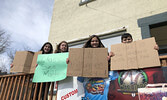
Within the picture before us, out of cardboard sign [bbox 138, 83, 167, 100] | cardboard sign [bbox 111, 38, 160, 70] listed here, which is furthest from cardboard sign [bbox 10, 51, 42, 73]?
cardboard sign [bbox 138, 83, 167, 100]

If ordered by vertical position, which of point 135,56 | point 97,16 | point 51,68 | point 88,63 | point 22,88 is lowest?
point 22,88

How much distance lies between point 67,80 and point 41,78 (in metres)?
0.52

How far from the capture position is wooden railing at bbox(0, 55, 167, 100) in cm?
241

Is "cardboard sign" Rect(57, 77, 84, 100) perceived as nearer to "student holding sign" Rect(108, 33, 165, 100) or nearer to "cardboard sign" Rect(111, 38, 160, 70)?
"student holding sign" Rect(108, 33, 165, 100)

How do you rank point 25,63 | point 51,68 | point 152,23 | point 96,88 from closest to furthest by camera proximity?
point 96,88
point 51,68
point 25,63
point 152,23

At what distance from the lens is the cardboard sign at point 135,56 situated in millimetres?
1684

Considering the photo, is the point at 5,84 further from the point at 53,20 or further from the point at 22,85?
the point at 53,20

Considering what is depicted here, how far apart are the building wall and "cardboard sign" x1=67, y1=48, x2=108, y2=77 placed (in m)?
2.24

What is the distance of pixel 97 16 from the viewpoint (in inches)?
192

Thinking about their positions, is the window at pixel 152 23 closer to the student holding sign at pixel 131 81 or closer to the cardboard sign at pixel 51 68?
the student holding sign at pixel 131 81

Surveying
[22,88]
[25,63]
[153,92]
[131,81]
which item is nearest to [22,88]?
[22,88]

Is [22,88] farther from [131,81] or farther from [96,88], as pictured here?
[131,81]

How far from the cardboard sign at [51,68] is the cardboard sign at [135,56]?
0.93 m

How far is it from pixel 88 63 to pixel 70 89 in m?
0.62
